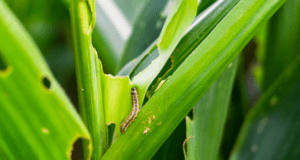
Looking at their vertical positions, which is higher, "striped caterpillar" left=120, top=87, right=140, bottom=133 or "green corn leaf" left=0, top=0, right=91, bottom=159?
"green corn leaf" left=0, top=0, right=91, bottom=159

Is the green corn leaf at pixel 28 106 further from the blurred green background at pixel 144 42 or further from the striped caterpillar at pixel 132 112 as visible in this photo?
the blurred green background at pixel 144 42

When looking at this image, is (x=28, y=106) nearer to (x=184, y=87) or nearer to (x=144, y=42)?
(x=184, y=87)

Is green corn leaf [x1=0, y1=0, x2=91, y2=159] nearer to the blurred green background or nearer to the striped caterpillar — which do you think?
the striped caterpillar

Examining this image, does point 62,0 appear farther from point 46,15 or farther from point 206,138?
point 206,138

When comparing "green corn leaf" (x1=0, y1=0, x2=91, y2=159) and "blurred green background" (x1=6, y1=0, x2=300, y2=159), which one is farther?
"blurred green background" (x1=6, y1=0, x2=300, y2=159)

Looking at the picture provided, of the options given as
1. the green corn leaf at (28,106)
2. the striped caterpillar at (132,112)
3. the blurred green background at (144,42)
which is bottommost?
the blurred green background at (144,42)

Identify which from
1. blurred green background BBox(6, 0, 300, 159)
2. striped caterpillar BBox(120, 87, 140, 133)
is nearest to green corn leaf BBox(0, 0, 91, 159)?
striped caterpillar BBox(120, 87, 140, 133)

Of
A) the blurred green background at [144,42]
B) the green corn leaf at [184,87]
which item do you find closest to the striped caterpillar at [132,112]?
the green corn leaf at [184,87]

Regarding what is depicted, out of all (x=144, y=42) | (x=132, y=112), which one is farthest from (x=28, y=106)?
(x=144, y=42)
